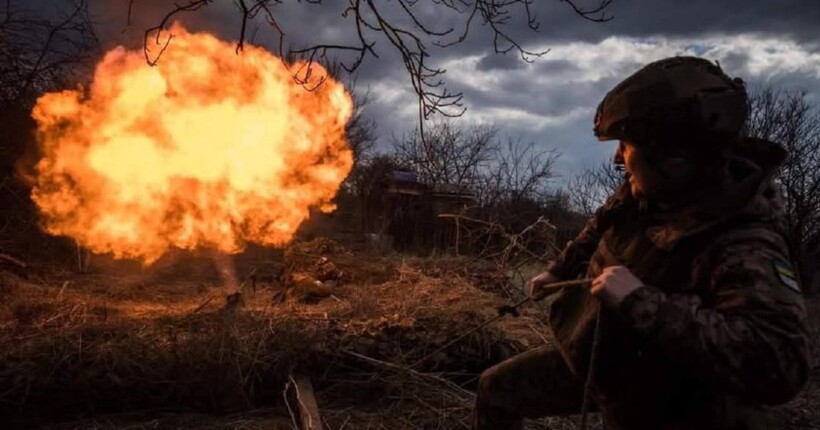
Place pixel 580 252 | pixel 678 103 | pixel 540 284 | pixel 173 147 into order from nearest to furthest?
1. pixel 678 103
2. pixel 540 284
3. pixel 580 252
4. pixel 173 147

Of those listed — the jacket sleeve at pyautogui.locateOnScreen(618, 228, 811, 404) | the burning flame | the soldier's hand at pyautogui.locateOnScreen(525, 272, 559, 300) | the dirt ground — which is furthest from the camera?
the burning flame

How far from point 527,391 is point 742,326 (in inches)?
56.8

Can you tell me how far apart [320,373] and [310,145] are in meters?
7.00

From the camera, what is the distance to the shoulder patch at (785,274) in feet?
7.26

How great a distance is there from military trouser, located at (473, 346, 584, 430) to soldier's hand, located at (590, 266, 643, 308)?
1.06 m

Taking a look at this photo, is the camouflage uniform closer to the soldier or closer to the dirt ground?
the soldier

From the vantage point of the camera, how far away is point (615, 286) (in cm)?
229

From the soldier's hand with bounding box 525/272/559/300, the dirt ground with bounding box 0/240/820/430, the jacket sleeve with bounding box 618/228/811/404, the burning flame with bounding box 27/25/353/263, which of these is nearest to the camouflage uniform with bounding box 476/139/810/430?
the jacket sleeve with bounding box 618/228/811/404

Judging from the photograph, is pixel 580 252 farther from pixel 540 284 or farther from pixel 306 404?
pixel 306 404

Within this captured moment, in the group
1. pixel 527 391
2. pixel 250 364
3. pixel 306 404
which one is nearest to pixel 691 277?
pixel 527 391

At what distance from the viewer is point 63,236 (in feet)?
41.3

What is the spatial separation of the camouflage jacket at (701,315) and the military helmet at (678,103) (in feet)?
0.69

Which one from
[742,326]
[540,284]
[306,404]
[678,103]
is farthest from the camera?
[306,404]

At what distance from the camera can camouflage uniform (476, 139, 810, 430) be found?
2.13 meters
